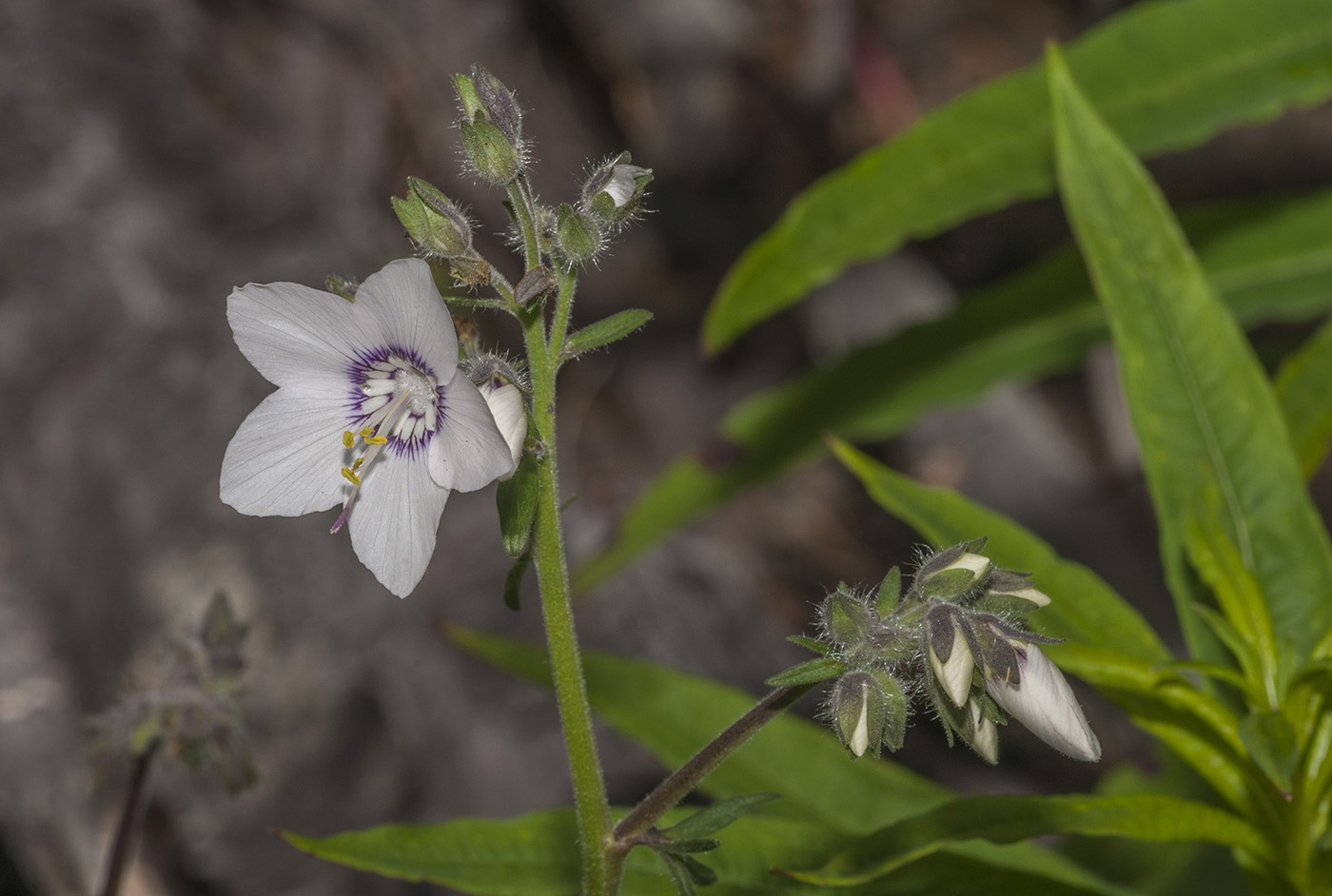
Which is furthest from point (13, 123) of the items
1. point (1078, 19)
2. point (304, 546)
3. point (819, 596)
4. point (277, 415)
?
point (1078, 19)

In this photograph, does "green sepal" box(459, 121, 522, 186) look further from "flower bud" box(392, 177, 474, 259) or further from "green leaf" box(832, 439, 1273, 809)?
"green leaf" box(832, 439, 1273, 809)

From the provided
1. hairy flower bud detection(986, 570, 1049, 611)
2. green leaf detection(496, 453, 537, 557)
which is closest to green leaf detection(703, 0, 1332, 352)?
hairy flower bud detection(986, 570, 1049, 611)

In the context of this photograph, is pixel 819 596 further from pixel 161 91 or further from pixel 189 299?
pixel 161 91

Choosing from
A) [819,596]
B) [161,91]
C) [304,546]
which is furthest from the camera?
[819,596]

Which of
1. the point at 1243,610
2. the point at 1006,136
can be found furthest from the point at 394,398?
the point at 1006,136

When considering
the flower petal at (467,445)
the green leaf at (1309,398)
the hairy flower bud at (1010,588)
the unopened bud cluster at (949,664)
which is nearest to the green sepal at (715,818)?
the unopened bud cluster at (949,664)

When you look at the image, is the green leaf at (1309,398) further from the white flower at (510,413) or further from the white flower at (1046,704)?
the white flower at (510,413)
